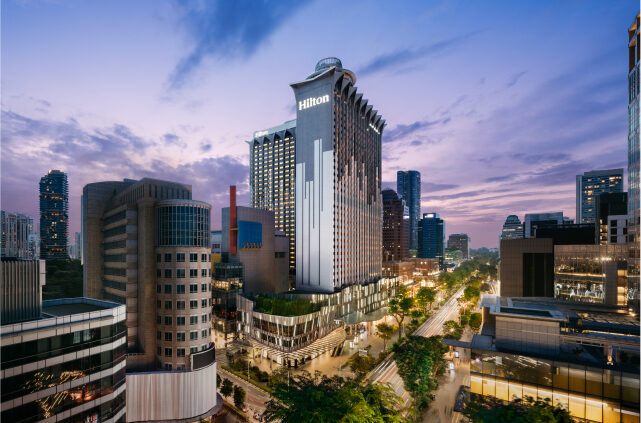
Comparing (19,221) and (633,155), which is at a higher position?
(633,155)

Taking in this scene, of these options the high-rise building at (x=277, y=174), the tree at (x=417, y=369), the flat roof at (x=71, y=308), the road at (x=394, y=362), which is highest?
the high-rise building at (x=277, y=174)

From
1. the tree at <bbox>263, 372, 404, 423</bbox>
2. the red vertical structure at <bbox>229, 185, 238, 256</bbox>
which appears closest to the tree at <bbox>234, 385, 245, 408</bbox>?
the tree at <bbox>263, 372, 404, 423</bbox>

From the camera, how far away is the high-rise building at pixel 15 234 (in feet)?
427

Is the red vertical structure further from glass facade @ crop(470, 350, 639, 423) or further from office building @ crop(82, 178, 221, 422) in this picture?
glass facade @ crop(470, 350, 639, 423)

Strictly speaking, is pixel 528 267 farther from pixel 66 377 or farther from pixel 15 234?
pixel 15 234

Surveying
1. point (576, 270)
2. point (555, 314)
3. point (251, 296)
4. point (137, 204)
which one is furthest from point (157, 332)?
point (576, 270)

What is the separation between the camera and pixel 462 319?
99.9m

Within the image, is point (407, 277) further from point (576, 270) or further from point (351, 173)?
point (576, 270)

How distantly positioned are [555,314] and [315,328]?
168ft

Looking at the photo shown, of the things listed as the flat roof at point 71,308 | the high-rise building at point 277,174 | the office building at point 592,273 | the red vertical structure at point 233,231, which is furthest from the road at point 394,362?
the high-rise building at point 277,174

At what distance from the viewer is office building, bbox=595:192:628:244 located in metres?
86.7

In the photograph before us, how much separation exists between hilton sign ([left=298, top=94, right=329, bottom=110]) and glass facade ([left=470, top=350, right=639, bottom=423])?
88217mm

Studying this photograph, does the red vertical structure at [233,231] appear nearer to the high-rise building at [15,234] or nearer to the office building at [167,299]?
the office building at [167,299]

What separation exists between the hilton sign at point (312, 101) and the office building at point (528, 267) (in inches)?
2998
